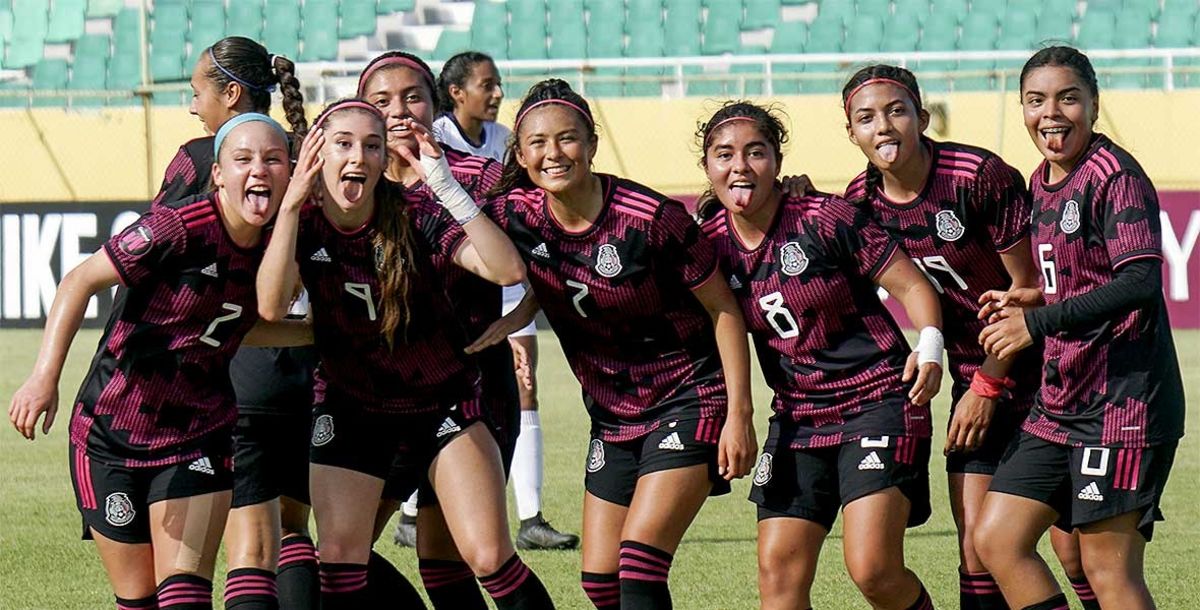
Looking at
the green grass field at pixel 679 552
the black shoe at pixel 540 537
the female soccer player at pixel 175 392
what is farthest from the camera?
the black shoe at pixel 540 537

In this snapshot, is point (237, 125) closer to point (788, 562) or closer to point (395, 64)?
point (395, 64)

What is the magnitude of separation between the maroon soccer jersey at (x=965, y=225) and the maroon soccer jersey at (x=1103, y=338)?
1.01ft

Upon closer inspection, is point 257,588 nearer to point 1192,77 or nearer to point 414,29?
point 1192,77

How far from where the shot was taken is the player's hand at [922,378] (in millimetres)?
5055

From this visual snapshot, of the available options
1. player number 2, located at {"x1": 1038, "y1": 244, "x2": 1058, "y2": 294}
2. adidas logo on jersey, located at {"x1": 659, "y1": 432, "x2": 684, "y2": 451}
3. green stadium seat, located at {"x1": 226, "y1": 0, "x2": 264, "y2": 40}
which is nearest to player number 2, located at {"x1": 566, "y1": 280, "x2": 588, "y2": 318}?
adidas logo on jersey, located at {"x1": 659, "y1": 432, "x2": 684, "y2": 451}

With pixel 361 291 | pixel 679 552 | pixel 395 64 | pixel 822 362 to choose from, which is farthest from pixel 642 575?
pixel 679 552

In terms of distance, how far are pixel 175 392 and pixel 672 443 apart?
151 cm

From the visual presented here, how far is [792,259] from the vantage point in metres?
5.23

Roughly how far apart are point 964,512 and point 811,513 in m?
0.64

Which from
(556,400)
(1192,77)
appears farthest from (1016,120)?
(556,400)

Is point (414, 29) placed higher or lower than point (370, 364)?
higher

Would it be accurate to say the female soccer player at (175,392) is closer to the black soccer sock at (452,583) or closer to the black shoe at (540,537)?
the black soccer sock at (452,583)

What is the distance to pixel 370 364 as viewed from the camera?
5.25 metres

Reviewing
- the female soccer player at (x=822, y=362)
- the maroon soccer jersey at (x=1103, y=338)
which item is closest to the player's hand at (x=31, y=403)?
the female soccer player at (x=822, y=362)
